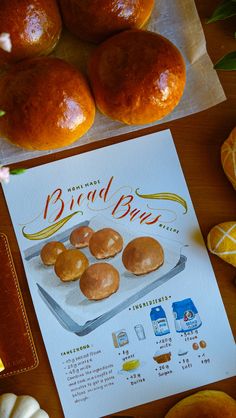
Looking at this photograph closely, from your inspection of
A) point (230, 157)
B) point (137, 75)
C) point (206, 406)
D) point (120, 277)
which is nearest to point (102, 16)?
point (137, 75)

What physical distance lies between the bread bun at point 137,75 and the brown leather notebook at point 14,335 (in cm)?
30

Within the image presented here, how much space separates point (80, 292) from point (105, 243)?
0.26 feet

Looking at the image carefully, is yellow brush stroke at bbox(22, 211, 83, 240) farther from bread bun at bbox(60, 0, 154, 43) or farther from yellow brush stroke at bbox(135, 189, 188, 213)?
bread bun at bbox(60, 0, 154, 43)

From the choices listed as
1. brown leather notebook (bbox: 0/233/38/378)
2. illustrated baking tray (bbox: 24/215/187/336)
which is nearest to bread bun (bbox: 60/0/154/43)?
illustrated baking tray (bbox: 24/215/187/336)

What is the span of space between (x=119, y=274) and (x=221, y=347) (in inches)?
7.3

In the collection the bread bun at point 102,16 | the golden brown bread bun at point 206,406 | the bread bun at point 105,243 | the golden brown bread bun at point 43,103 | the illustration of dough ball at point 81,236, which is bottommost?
the golden brown bread bun at point 206,406

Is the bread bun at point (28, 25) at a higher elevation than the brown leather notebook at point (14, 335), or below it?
higher

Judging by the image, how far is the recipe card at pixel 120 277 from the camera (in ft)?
2.37

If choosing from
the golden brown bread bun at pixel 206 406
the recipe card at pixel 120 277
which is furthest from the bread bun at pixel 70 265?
the golden brown bread bun at pixel 206 406

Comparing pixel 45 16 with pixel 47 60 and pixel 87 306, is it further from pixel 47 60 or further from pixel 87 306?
pixel 87 306

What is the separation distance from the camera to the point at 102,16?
2.25 ft

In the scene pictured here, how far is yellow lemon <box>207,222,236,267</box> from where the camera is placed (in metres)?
0.71

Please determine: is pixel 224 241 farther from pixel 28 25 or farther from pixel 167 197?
pixel 28 25

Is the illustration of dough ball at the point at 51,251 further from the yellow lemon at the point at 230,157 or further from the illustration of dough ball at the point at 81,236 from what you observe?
the yellow lemon at the point at 230,157
